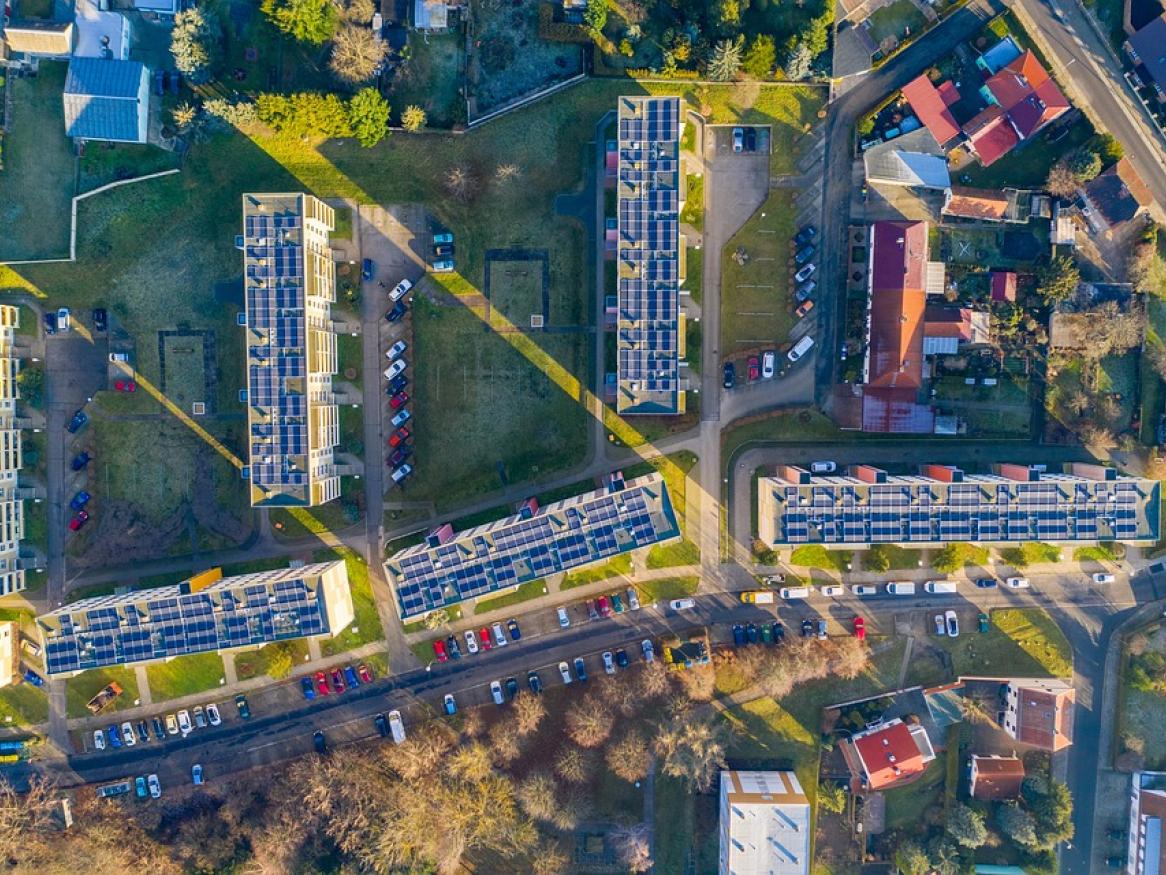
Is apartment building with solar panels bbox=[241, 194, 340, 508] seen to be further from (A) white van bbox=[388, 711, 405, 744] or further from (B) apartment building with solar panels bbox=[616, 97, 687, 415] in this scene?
(B) apartment building with solar panels bbox=[616, 97, 687, 415]

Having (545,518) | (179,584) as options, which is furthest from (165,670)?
(545,518)

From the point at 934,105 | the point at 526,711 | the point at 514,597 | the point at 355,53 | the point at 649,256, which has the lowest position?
the point at 526,711

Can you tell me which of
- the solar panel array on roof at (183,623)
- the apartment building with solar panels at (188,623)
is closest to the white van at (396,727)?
the apartment building with solar panels at (188,623)

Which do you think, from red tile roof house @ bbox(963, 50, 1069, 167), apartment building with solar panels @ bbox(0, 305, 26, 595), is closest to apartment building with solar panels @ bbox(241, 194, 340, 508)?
apartment building with solar panels @ bbox(0, 305, 26, 595)

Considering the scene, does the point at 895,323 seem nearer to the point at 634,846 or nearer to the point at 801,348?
the point at 801,348

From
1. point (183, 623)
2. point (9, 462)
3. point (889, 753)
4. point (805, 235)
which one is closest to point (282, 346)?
point (183, 623)

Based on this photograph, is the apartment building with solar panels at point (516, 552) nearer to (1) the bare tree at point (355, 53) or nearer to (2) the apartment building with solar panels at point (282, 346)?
(2) the apartment building with solar panels at point (282, 346)
